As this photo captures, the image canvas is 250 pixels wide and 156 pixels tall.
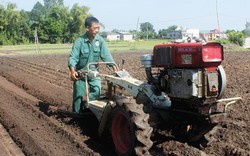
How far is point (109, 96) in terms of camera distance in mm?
6105

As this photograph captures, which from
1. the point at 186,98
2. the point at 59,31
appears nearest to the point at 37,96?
the point at 186,98

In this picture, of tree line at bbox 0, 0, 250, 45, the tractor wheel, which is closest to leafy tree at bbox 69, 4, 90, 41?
tree line at bbox 0, 0, 250, 45

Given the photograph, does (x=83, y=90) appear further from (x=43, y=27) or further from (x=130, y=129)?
(x=43, y=27)

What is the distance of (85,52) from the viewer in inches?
252

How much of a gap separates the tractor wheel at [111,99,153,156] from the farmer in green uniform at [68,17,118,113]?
1.59 m

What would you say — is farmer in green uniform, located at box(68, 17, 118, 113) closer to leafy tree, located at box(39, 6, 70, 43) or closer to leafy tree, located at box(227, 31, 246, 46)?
leafy tree, located at box(227, 31, 246, 46)

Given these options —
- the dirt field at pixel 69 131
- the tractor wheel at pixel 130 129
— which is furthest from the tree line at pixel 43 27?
the tractor wheel at pixel 130 129

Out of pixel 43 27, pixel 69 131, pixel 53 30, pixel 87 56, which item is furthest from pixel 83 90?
pixel 43 27

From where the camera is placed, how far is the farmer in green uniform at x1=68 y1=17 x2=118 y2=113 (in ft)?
20.5

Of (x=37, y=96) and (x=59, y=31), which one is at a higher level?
(x=59, y=31)

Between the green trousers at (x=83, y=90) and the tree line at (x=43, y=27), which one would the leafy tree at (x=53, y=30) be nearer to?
the tree line at (x=43, y=27)

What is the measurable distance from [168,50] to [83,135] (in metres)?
2.13

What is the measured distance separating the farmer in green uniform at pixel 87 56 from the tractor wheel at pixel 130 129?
159cm

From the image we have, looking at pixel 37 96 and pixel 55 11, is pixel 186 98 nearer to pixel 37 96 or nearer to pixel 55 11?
pixel 37 96
